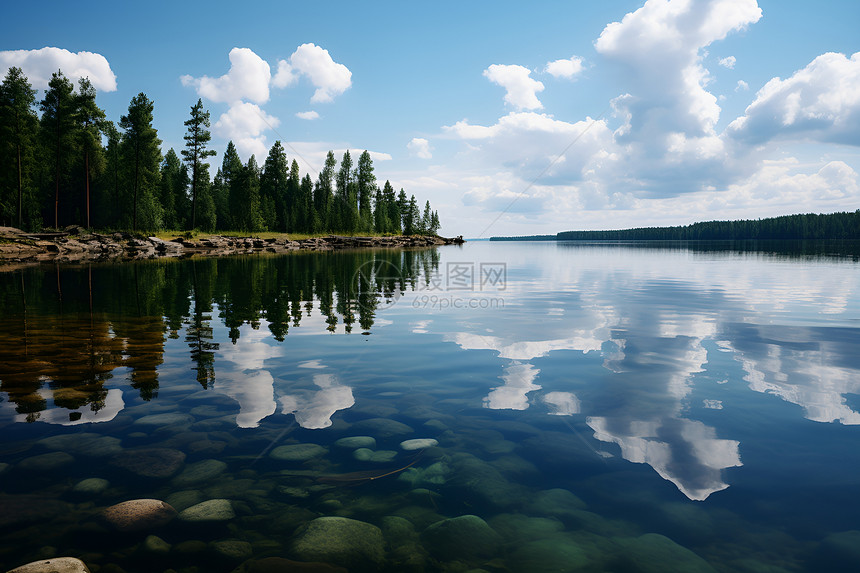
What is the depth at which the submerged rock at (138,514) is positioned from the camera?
14.0ft

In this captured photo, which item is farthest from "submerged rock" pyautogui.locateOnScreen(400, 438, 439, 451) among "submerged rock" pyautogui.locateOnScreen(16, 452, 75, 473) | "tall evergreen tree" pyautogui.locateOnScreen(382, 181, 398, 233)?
"tall evergreen tree" pyautogui.locateOnScreen(382, 181, 398, 233)

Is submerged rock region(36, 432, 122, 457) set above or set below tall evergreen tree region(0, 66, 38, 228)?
below

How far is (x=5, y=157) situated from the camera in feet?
204

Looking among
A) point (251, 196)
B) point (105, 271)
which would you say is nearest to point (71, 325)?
point (105, 271)

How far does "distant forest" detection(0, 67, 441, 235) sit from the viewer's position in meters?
60.8

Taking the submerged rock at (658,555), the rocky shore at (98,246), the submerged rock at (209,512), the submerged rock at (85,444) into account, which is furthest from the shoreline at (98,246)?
the submerged rock at (658,555)

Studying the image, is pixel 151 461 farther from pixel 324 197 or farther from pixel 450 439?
pixel 324 197

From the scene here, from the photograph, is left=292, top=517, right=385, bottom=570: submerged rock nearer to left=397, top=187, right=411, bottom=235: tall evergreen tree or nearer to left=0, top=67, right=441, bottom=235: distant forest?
left=0, top=67, right=441, bottom=235: distant forest

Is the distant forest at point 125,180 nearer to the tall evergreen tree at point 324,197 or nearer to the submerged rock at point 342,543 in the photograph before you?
the tall evergreen tree at point 324,197

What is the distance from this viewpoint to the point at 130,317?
49.0 ft

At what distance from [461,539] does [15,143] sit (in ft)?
260

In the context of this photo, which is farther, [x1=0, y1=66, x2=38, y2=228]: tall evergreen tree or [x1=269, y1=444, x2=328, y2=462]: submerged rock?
[x1=0, y1=66, x2=38, y2=228]: tall evergreen tree

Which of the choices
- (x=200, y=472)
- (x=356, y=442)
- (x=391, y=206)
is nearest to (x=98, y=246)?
(x=200, y=472)

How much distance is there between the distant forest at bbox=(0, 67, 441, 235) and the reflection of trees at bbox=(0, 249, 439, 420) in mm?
43789
